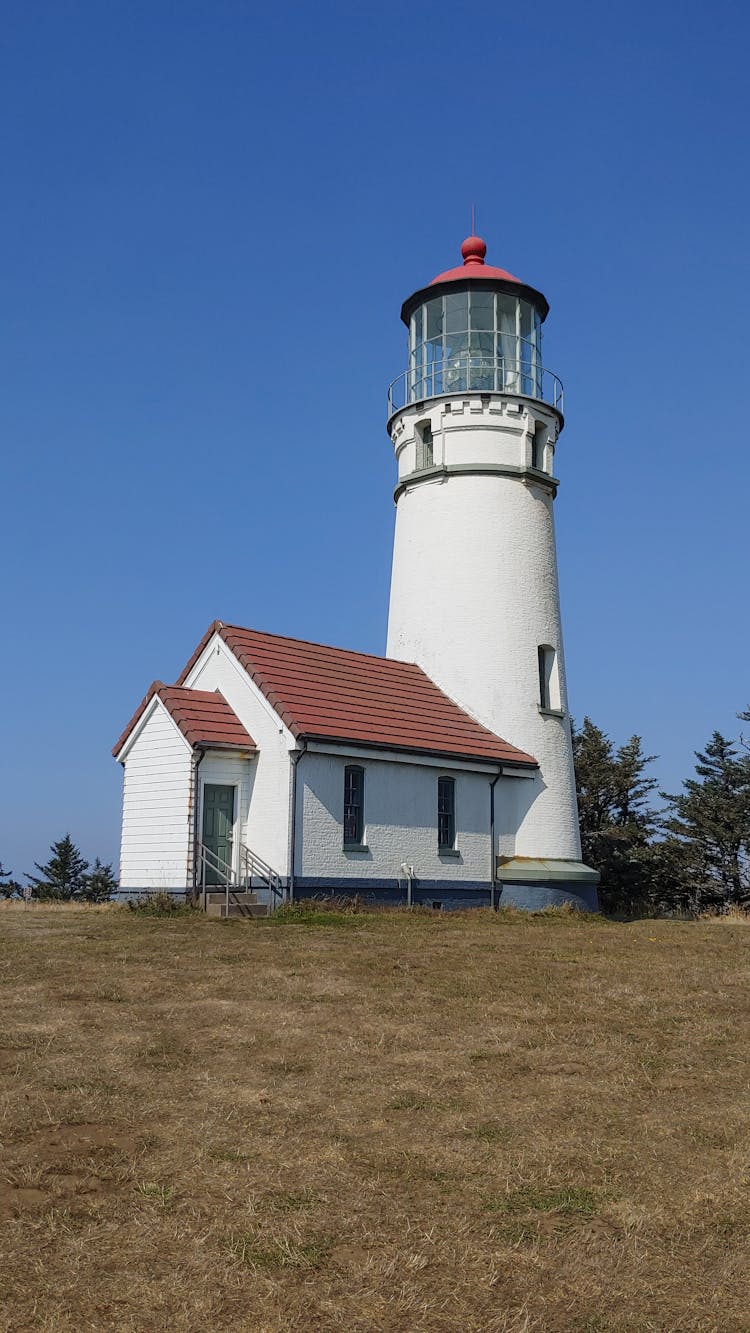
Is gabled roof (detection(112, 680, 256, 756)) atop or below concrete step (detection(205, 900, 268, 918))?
atop

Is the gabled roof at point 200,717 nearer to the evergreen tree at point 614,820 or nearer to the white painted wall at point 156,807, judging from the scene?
the white painted wall at point 156,807

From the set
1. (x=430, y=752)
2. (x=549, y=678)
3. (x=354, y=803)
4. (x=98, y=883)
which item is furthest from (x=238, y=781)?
(x=98, y=883)

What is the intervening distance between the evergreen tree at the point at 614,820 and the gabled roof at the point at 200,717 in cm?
1737

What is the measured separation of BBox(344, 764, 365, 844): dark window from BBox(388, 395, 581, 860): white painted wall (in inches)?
193

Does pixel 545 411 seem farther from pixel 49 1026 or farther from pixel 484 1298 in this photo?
pixel 484 1298

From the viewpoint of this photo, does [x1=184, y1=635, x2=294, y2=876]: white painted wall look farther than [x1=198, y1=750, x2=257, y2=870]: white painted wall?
No

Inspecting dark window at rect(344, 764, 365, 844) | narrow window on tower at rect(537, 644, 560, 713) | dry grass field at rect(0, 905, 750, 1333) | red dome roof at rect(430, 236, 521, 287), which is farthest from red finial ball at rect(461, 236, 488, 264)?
dry grass field at rect(0, 905, 750, 1333)

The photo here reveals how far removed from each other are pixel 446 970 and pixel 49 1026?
17.7ft

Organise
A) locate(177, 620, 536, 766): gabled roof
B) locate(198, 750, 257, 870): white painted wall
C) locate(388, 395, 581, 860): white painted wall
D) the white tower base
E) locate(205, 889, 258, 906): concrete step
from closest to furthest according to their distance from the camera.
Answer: locate(205, 889, 258, 906): concrete step → locate(198, 750, 257, 870): white painted wall → locate(177, 620, 536, 766): gabled roof → the white tower base → locate(388, 395, 581, 860): white painted wall

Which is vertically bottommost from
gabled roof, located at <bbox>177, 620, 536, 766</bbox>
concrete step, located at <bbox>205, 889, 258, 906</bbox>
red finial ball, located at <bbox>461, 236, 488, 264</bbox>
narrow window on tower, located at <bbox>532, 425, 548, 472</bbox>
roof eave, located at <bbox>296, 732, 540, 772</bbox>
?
concrete step, located at <bbox>205, 889, 258, 906</bbox>

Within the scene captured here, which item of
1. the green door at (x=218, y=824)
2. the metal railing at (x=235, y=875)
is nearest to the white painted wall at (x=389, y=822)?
the metal railing at (x=235, y=875)

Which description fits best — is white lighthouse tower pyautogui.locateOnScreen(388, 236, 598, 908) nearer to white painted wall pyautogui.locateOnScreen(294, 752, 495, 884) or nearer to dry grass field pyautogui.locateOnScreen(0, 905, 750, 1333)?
white painted wall pyautogui.locateOnScreen(294, 752, 495, 884)

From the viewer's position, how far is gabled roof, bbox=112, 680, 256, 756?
72.7ft

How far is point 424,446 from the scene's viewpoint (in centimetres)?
2905
